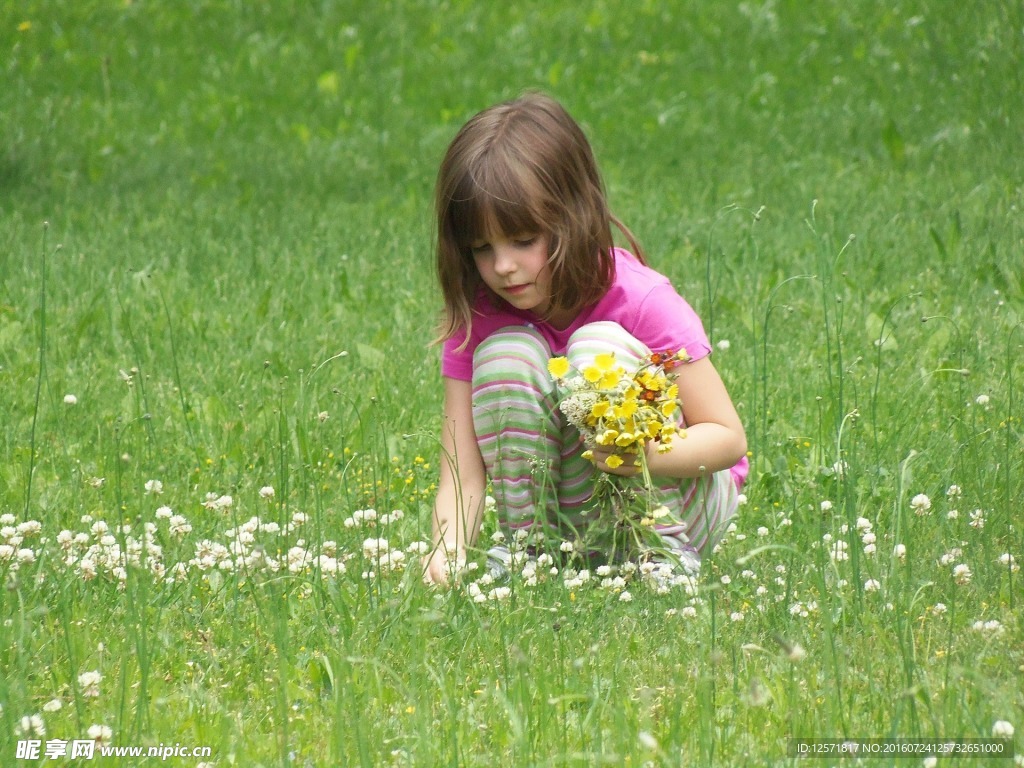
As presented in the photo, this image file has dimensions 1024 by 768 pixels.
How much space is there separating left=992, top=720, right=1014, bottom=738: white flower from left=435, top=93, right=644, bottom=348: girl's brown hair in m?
1.37

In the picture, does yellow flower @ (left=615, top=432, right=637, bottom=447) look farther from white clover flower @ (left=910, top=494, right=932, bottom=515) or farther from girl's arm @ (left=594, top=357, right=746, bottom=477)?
white clover flower @ (left=910, top=494, right=932, bottom=515)

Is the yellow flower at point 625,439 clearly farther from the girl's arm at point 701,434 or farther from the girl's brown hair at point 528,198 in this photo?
the girl's brown hair at point 528,198

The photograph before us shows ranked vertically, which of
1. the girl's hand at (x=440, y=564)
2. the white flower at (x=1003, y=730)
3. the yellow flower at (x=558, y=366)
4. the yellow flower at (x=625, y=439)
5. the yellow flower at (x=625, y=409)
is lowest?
the white flower at (x=1003, y=730)

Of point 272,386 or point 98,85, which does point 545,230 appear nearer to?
point 272,386

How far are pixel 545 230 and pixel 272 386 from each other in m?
1.70

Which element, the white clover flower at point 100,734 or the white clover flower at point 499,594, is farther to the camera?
the white clover flower at point 499,594

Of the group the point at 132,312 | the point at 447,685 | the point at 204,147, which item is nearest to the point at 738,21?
the point at 204,147

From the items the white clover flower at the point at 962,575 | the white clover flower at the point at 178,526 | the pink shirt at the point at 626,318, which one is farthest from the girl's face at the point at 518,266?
the white clover flower at the point at 962,575

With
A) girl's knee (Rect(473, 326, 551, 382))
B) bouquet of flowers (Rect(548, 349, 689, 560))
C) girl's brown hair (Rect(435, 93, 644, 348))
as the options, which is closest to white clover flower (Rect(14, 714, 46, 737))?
bouquet of flowers (Rect(548, 349, 689, 560))

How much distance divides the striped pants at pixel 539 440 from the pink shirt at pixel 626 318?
10 centimetres

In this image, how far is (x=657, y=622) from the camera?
2545 mm

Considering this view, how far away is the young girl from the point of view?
9.32ft

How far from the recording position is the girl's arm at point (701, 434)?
2781mm

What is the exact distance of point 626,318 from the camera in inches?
119
